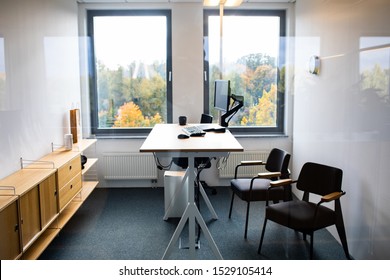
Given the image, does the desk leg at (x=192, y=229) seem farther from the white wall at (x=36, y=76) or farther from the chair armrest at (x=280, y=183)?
the white wall at (x=36, y=76)

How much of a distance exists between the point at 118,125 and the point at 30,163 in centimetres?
69

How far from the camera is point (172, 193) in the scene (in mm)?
3232

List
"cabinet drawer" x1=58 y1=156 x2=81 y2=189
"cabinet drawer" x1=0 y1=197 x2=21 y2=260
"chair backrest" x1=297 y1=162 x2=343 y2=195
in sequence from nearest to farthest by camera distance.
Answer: "cabinet drawer" x1=0 y1=197 x2=21 y2=260
"chair backrest" x1=297 y1=162 x2=343 y2=195
"cabinet drawer" x1=58 y1=156 x2=81 y2=189

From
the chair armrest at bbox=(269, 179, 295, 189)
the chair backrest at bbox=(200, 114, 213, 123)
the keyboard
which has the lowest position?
the chair armrest at bbox=(269, 179, 295, 189)

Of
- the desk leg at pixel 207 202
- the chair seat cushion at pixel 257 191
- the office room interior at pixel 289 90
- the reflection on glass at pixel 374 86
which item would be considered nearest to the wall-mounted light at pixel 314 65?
the office room interior at pixel 289 90

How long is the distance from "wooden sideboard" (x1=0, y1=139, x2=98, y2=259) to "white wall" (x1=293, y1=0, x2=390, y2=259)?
1771 mm

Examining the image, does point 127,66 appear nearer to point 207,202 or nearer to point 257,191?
point 207,202

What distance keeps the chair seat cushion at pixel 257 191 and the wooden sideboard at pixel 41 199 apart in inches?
46.9

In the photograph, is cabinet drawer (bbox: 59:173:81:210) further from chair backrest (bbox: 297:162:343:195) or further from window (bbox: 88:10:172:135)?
chair backrest (bbox: 297:162:343:195)

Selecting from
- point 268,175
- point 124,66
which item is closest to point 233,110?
point 268,175

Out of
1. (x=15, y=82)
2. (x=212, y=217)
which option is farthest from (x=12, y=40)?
(x=212, y=217)

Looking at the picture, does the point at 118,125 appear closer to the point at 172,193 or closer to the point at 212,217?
the point at 172,193

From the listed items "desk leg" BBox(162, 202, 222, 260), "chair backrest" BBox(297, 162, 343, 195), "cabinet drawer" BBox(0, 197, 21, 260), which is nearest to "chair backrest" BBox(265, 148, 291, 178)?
"chair backrest" BBox(297, 162, 343, 195)

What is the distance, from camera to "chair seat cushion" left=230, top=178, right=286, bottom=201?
288 centimetres
